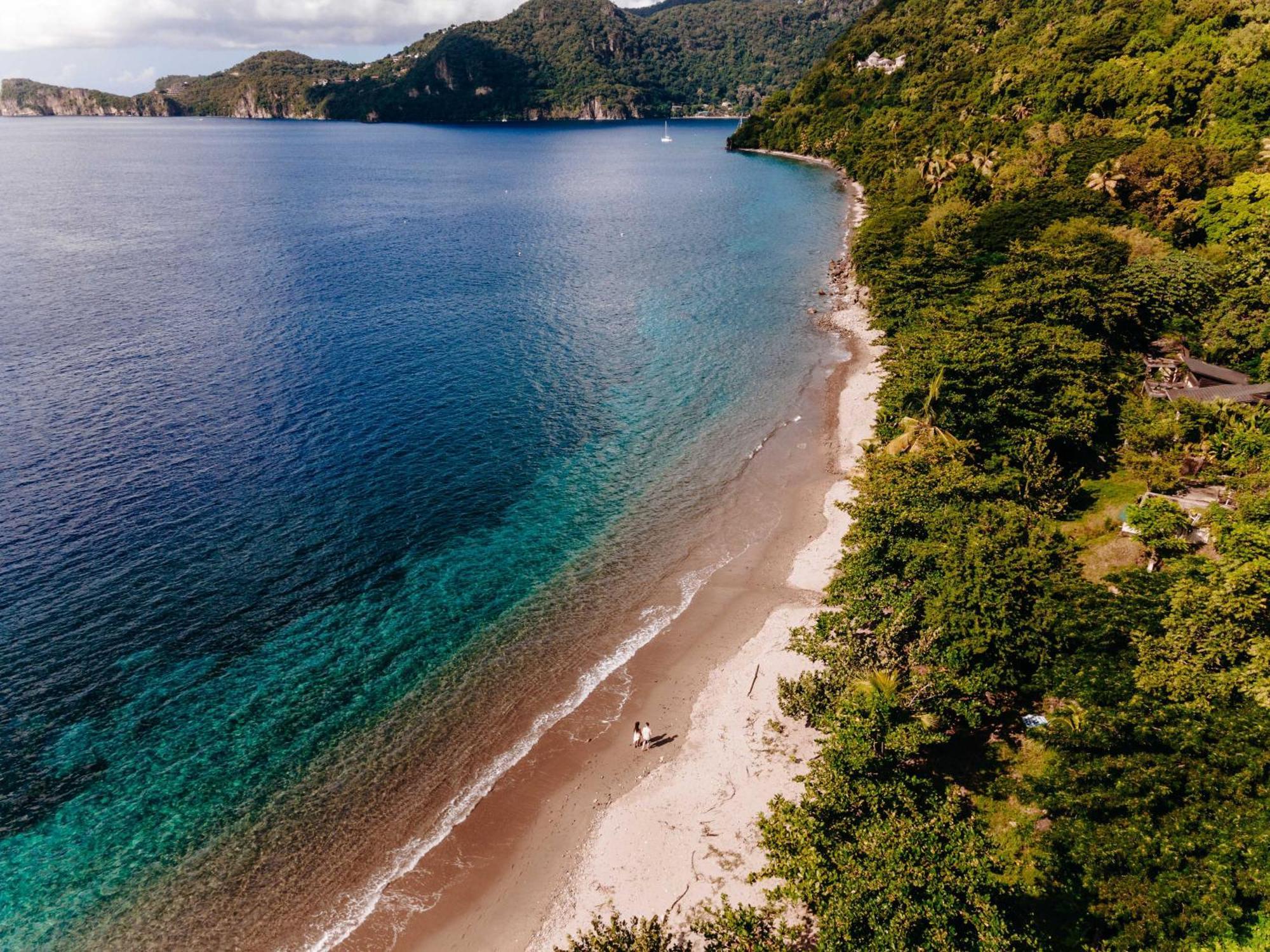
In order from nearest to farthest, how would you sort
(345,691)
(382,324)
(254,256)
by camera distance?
(345,691), (382,324), (254,256)

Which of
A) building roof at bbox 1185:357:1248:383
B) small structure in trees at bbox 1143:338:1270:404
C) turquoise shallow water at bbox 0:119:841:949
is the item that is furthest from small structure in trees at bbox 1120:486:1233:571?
turquoise shallow water at bbox 0:119:841:949

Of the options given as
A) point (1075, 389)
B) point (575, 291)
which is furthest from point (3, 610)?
point (575, 291)

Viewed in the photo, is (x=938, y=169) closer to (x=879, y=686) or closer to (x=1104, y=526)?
(x=1104, y=526)

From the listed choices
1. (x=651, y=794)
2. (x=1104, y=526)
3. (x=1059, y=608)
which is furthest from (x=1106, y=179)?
(x=651, y=794)

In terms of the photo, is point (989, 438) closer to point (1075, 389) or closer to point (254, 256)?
point (1075, 389)

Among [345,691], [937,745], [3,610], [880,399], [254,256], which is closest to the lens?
[937,745]

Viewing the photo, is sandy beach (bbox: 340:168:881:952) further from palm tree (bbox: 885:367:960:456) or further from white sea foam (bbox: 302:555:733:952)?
palm tree (bbox: 885:367:960:456)

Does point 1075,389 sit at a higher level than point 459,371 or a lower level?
higher

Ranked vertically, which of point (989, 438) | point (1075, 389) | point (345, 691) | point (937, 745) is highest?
point (1075, 389)
